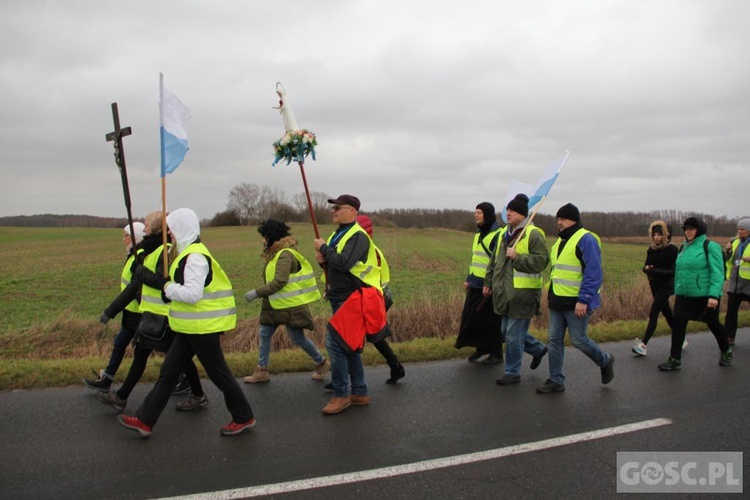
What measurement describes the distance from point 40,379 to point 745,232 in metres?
9.83

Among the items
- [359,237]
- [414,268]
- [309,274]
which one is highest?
[359,237]

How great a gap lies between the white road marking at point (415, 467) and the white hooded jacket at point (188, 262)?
1.44 meters

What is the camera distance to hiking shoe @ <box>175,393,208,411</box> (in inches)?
186

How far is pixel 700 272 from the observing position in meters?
6.24

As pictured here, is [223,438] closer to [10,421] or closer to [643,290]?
[10,421]

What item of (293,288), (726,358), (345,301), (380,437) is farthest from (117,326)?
(726,358)

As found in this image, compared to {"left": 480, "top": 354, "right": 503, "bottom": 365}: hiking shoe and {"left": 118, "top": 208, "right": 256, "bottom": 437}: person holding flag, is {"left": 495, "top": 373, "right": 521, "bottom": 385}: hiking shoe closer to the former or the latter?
{"left": 480, "top": 354, "right": 503, "bottom": 365}: hiking shoe

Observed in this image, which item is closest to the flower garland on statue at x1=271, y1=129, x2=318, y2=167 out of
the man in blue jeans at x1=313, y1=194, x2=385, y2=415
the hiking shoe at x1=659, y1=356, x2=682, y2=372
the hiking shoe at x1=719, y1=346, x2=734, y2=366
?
the man in blue jeans at x1=313, y1=194, x2=385, y2=415

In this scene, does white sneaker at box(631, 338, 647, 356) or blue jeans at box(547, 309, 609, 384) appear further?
white sneaker at box(631, 338, 647, 356)

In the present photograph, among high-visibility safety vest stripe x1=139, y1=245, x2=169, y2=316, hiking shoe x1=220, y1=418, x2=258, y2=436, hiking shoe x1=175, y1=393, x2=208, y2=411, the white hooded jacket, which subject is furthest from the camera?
hiking shoe x1=175, y1=393, x2=208, y2=411

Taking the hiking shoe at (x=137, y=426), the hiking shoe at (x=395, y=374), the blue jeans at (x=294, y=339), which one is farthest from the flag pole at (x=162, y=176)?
the hiking shoe at (x=395, y=374)

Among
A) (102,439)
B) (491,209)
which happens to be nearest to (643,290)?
(491,209)

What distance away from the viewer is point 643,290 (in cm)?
1083

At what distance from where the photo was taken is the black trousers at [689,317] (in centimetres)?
614
